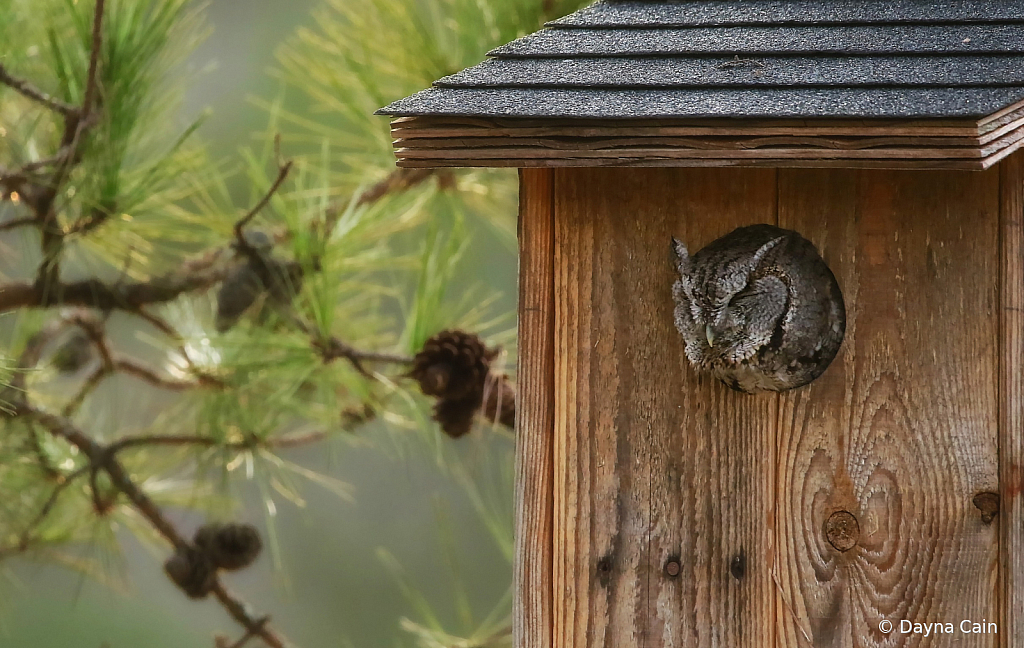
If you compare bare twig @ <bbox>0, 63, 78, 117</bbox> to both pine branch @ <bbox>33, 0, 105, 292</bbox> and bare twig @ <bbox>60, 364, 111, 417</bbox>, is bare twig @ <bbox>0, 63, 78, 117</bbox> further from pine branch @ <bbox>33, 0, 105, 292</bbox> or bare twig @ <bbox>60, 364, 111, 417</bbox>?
bare twig @ <bbox>60, 364, 111, 417</bbox>

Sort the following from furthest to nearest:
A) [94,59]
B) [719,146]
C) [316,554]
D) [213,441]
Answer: [316,554] → [213,441] → [94,59] → [719,146]

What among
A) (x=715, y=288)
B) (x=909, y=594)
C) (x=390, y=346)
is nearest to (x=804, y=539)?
(x=909, y=594)

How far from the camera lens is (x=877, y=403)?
1.04 metres

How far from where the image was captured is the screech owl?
995mm

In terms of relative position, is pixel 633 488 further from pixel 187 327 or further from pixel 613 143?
pixel 187 327

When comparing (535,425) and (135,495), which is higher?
(535,425)

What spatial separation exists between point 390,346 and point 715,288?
2.75 feet

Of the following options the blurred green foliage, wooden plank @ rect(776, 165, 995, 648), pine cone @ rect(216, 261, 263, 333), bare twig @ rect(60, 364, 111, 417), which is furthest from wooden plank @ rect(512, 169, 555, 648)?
bare twig @ rect(60, 364, 111, 417)

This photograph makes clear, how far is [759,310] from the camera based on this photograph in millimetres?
1002

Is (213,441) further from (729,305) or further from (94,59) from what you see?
(729,305)

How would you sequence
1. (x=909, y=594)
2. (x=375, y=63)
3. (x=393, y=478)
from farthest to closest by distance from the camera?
1. (x=393, y=478)
2. (x=375, y=63)
3. (x=909, y=594)

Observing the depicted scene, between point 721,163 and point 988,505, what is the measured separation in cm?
44

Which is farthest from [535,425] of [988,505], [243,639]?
[243,639]

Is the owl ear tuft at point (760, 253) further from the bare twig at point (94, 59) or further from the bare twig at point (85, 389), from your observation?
the bare twig at point (85, 389)
